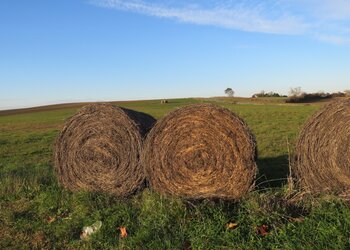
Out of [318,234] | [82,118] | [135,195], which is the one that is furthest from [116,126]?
[318,234]

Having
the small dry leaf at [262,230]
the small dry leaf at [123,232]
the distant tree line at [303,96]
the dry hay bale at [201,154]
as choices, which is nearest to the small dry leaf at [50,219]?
the small dry leaf at [123,232]

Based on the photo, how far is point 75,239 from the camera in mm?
5629

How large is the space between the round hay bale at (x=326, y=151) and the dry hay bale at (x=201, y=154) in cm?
89

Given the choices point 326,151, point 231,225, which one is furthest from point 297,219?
point 326,151

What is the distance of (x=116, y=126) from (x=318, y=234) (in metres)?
4.20

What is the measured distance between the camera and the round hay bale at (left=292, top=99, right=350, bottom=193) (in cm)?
654

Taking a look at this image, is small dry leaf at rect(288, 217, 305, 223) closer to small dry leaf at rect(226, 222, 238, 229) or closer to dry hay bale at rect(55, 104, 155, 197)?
small dry leaf at rect(226, 222, 238, 229)

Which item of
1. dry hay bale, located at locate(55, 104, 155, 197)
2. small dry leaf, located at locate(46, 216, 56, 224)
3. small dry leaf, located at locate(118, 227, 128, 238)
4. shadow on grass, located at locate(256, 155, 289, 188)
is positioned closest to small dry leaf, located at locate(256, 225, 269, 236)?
small dry leaf, located at locate(118, 227, 128, 238)

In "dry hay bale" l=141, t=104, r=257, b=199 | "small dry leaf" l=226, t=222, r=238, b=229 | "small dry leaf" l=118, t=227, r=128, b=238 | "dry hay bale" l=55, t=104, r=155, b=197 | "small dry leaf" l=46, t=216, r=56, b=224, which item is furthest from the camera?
"dry hay bale" l=55, t=104, r=155, b=197

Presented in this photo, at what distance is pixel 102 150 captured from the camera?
7.80 metres

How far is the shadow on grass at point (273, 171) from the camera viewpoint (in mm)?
7652

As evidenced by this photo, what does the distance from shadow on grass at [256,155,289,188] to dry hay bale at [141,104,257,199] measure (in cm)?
97

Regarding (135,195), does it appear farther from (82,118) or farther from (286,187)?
(286,187)

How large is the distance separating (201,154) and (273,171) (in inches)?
103
